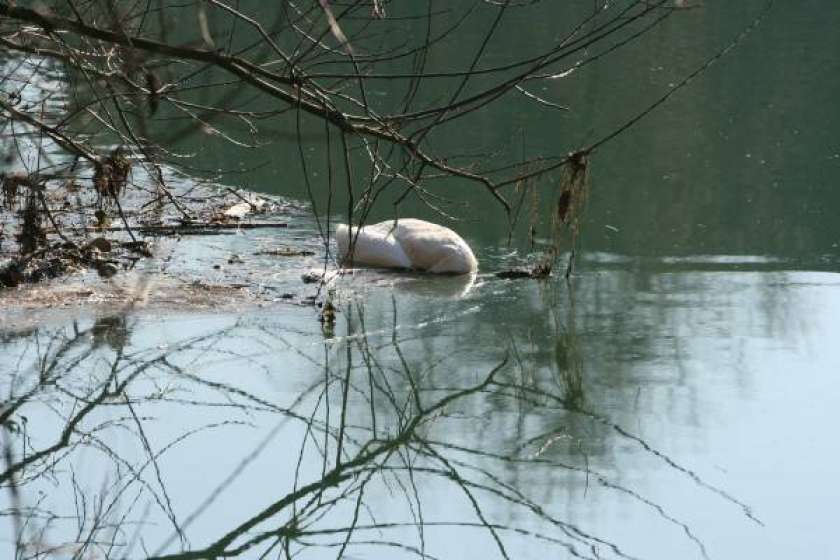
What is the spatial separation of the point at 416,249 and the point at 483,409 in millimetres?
2207

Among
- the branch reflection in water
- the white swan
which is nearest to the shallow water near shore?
the branch reflection in water

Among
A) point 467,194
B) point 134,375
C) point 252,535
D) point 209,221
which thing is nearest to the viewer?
point 252,535

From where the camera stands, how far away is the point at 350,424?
16.7 feet

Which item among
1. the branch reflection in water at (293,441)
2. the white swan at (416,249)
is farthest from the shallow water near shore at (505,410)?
the white swan at (416,249)

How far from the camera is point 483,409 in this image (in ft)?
17.2

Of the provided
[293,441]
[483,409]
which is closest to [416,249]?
[483,409]

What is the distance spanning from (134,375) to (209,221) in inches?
113

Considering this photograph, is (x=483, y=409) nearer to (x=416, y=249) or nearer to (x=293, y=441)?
(x=293, y=441)

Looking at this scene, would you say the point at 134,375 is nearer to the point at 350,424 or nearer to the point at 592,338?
the point at 350,424

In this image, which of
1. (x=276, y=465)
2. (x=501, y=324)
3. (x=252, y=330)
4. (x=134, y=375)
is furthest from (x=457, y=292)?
(x=276, y=465)

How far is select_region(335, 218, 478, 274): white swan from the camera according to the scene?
23.8ft

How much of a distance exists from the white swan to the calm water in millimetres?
168

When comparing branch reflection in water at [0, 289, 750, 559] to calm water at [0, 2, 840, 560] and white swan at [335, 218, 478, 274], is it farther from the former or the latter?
white swan at [335, 218, 478, 274]

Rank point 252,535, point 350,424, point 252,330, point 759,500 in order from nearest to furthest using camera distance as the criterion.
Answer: point 252,535 → point 759,500 → point 350,424 → point 252,330
